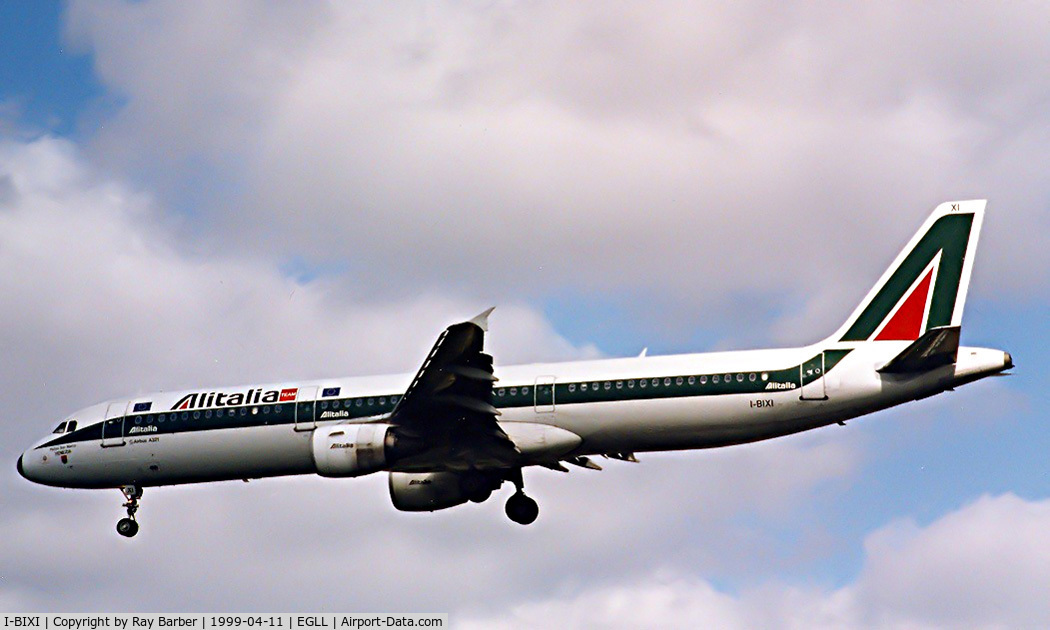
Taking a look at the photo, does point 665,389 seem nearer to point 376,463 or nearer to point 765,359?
point 765,359

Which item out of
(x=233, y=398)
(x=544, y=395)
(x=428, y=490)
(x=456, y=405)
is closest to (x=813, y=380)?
(x=544, y=395)

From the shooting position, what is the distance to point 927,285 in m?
34.1

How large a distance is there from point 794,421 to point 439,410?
26.4 ft

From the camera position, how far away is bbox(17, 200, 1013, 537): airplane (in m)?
33.2

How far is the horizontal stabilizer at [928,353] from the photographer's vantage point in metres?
31.5

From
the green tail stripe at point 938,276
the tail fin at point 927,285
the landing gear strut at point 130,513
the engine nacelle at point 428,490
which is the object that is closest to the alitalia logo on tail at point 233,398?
the landing gear strut at point 130,513

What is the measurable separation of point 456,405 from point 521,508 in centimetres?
581

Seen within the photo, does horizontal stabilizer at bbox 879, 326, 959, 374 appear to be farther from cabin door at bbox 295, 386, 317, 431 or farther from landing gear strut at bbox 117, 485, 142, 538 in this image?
landing gear strut at bbox 117, 485, 142, 538

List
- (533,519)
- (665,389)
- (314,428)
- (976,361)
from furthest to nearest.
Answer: (533,519) < (314,428) < (665,389) < (976,361)

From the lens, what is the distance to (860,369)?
33000mm

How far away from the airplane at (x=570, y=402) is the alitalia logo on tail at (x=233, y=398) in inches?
1.7

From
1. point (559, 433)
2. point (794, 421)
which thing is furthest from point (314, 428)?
point (794, 421)

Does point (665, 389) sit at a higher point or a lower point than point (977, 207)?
lower

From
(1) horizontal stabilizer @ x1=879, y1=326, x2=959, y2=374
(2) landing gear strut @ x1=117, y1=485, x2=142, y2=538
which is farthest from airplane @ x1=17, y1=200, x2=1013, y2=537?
(2) landing gear strut @ x1=117, y1=485, x2=142, y2=538
